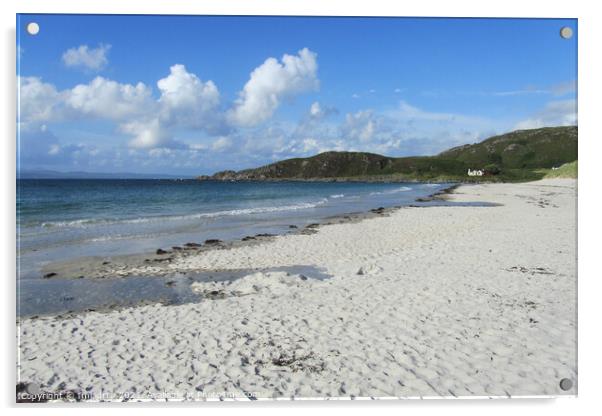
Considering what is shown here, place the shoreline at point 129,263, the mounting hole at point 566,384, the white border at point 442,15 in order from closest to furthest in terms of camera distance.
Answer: the mounting hole at point 566,384 < the white border at point 442,15 < the shoreline at point 129,263

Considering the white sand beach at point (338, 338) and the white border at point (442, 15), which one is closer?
the white sand beach at point (338, 338)

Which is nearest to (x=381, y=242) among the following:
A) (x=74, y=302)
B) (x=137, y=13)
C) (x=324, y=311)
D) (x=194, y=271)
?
(x=194, y=271)

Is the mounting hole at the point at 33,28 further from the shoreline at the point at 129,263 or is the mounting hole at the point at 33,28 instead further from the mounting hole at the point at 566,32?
the mounting hole at the point at 566,32

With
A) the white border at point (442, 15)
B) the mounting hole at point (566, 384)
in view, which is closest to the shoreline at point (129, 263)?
the white border at point (442, 15)

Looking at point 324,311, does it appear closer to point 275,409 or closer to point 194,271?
point 275,409

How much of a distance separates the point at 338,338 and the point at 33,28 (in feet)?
22.5

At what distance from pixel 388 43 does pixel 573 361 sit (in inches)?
228

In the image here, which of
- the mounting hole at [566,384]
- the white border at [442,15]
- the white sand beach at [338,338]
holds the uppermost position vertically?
the white border at [442,15]

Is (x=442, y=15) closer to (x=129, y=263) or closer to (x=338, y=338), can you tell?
(x=338, y=338)

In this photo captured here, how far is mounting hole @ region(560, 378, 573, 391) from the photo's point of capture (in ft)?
18.8

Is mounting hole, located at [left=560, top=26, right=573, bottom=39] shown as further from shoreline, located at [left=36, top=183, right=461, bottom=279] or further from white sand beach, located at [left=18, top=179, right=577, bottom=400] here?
shoreline, located at [left=36, top=183, right=461, bottom=279]

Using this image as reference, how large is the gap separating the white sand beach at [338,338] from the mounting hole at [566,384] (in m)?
0.08

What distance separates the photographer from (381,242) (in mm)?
14812

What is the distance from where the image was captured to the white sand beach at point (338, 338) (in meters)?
5.38
